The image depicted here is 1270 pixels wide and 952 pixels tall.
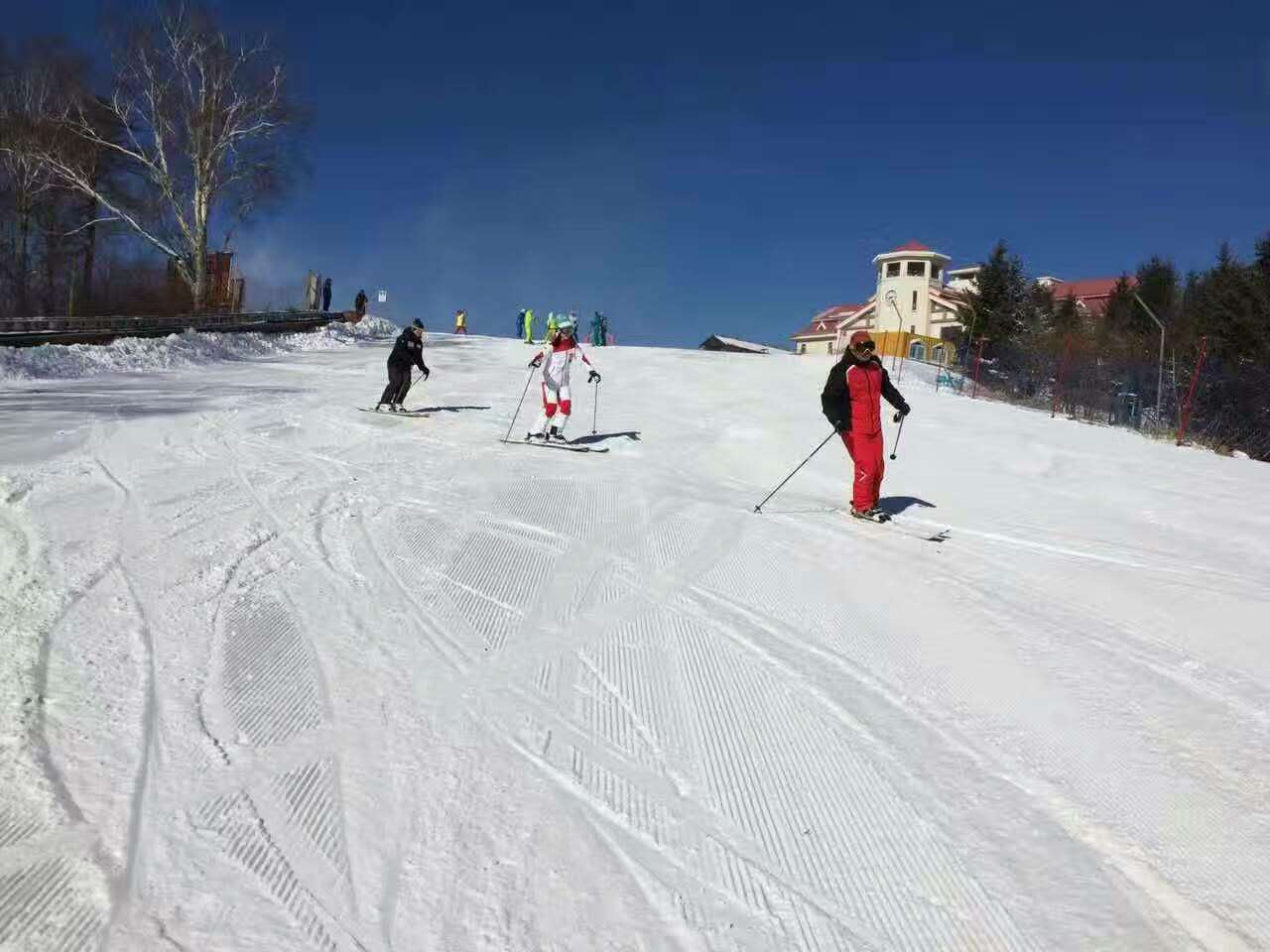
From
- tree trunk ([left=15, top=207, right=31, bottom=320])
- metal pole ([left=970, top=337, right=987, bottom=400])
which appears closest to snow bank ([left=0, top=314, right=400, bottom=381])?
tree trunk ([left=15, top=207, right=31, bottom=320])

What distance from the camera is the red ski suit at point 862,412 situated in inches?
314

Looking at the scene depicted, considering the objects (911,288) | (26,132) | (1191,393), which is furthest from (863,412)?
(911,288)

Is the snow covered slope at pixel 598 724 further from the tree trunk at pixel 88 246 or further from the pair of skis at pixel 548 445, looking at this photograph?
the tree trunk at pixel 88 246

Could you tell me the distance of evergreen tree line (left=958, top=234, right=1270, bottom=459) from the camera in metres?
16.6

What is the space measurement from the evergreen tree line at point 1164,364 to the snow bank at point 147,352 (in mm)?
20681

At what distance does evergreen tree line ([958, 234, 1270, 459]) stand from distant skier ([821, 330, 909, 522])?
11516mm

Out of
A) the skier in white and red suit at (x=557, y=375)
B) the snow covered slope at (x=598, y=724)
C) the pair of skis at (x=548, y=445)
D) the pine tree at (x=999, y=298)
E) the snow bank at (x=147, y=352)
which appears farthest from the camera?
the pine tree at (x=999, y=298)

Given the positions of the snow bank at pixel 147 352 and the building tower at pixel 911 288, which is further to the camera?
the building tower at pixel 911 288

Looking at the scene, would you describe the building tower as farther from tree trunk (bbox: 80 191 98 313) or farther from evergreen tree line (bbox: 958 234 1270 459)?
tree trunk (bbox: 80 191 98 313)

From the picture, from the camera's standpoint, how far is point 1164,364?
18.9m

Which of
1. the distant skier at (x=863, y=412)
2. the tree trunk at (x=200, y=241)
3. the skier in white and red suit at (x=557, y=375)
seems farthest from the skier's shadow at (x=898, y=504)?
the tree trunk at (x=200, y=241)

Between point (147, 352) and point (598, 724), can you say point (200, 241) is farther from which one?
point (598, 724)

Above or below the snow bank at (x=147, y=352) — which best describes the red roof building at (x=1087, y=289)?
above

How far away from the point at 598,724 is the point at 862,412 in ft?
18.0
